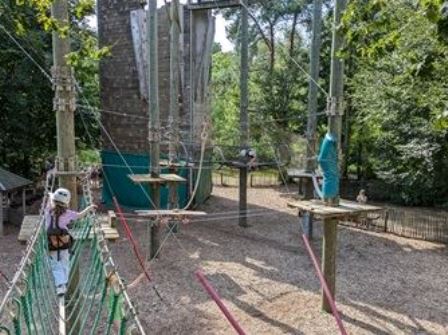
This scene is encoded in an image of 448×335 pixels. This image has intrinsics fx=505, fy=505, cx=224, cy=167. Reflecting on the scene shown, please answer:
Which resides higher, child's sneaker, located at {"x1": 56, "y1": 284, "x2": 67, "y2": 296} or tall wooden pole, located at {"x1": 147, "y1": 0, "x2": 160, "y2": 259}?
tall wooden pole, located at {"x1": 147, "y1": 0, "x2": 160, "y2": 259}

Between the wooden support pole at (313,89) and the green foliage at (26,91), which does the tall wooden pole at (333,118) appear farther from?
the green foliage at (26,91)

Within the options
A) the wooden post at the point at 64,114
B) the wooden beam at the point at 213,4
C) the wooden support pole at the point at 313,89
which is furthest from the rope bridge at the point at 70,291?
the wooden beam at the point at 213,4

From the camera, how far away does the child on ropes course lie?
217 inches

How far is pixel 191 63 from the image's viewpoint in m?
15.8

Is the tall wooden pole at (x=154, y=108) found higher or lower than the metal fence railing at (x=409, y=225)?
higher

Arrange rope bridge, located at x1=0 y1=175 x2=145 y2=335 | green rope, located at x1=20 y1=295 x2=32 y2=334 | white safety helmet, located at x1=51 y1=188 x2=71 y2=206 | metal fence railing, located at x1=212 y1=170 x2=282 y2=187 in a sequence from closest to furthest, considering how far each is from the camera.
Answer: rope bridge, located at x1=0 y1=175 x2=145 y2=335
green rope, located at x1=20 y1=295 x2=32 y2=334
white safety helmet, located at x1=51 y1=188 x2=71 y2=206
metal fence railing, located at x1=212 y1=170 x2=282 y2=187

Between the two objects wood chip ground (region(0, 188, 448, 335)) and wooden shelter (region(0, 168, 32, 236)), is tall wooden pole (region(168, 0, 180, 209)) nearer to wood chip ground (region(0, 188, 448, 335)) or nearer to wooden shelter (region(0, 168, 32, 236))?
wood chip ground (region(0, 188, 448, 335))

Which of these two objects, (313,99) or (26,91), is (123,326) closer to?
(313,99)

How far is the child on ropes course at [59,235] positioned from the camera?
18.1 feet

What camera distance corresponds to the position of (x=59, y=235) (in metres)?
5.59

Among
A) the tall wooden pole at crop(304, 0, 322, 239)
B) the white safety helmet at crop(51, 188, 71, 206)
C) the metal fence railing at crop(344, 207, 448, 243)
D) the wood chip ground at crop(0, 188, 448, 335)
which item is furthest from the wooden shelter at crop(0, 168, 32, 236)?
the metal fence railing at crop(344, 207, 448, 243)

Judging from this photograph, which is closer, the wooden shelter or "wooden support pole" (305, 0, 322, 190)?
"wooden support pole" (305, 0, 322, 190)

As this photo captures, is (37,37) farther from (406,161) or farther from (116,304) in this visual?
(116,304)

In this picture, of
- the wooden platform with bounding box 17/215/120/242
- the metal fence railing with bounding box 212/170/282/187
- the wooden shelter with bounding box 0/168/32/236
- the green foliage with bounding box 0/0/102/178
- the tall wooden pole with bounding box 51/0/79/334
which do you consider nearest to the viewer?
the tall wooden pole with bounding box 51/0/79/334
